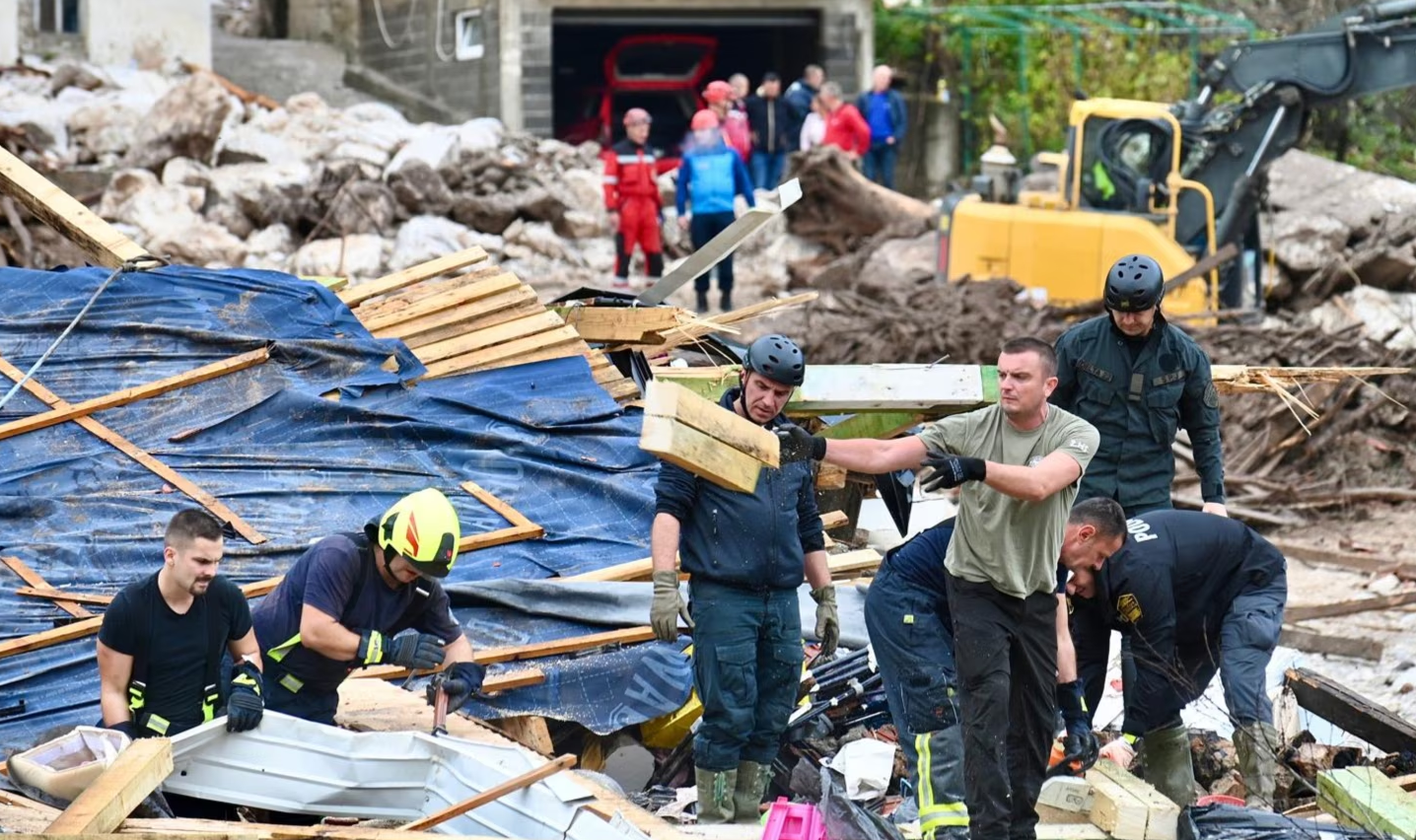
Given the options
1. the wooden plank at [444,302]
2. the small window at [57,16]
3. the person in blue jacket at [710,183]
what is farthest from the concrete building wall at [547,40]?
the wooden plank at [444,302]

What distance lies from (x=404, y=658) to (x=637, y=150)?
37.4 feet

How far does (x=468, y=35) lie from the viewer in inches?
961

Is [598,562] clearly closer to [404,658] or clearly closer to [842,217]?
[404,658]

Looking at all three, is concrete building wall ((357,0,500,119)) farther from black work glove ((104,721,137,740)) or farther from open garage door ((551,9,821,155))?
black work glove ((104,721,137,740))

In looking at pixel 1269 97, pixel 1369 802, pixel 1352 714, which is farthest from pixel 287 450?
pixel 1269 97

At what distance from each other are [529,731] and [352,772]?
4.92ft

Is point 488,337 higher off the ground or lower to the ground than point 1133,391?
lower

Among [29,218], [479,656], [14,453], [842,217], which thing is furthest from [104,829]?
[842,217]

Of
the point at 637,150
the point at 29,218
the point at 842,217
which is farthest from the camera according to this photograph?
the point at 842,217

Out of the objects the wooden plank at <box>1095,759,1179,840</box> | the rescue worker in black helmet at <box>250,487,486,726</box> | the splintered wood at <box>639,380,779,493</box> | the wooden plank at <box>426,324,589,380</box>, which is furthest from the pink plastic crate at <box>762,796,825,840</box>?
the wooden plank at <box>426,324,589,380</box>

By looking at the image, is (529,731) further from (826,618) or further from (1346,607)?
(1346,607)

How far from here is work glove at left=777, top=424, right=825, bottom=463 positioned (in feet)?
18.4

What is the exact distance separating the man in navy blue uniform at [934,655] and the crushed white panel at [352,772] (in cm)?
109

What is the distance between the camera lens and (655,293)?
10.8 m
